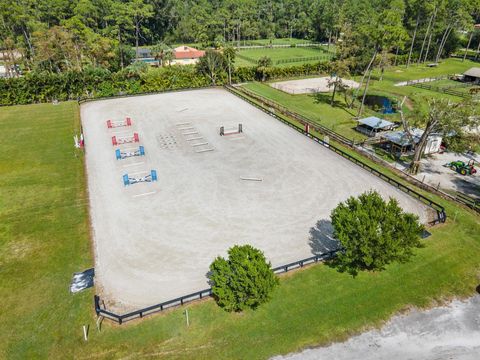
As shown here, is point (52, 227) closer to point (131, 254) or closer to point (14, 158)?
point (131, 254)

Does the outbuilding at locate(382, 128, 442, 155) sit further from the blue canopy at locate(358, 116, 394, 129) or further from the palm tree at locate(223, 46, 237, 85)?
the palm tree at locate(223, 46, 237, 85)

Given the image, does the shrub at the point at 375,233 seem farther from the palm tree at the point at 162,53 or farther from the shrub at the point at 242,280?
the palm tree at the point at 162,53

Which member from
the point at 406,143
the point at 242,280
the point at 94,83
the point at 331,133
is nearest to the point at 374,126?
the point at 331,133

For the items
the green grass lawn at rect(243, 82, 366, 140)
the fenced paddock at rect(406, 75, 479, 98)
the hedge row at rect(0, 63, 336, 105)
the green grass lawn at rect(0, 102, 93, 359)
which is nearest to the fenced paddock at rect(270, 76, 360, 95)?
the green grass lawn at rect(243, 82, 366, 140)

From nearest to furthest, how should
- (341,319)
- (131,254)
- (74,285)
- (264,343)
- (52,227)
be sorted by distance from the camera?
(264,343), (341,319), (74,285), (131,254), (52,227)

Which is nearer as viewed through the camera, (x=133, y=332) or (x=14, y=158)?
(x=133, y=332)

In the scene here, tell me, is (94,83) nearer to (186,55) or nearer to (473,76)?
(186,55)

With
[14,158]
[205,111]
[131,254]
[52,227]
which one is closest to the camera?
[131,254]

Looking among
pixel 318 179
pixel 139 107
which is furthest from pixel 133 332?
pixel 139 107
